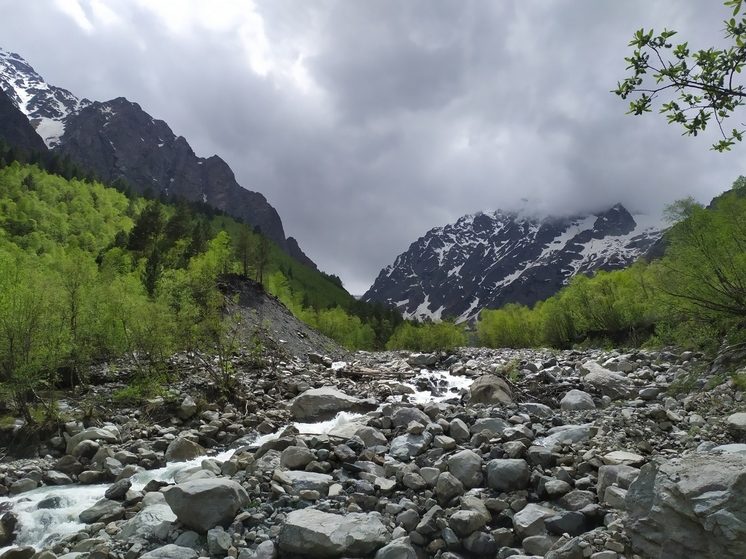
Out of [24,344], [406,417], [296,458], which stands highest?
[24,344]

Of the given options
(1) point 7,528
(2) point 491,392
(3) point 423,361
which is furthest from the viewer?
(3) point 423,361

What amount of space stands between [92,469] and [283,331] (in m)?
29.8

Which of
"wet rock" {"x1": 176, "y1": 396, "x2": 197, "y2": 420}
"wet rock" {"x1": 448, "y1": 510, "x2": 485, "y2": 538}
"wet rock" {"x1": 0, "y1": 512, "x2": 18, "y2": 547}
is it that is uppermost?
"wet rock" {"x1": 176, "y1": 396, "x2": 197, "y2": 420}

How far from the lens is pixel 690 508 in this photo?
565 cm

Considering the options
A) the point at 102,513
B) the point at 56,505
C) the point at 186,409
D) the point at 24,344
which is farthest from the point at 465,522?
the point at 24,344

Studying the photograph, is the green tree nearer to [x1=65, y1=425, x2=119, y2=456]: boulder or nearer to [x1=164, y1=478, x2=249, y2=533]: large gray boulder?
[x1=65, y1=425, x2=119, y2=456]: boulder

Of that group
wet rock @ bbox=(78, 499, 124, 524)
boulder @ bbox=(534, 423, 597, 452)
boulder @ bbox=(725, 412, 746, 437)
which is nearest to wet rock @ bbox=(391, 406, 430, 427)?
boulder @ bbox=(534, 423, 597, 452)

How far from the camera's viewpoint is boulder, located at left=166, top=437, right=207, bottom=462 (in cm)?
1307

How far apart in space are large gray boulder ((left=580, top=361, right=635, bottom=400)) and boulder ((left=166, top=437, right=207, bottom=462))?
15.2 metres

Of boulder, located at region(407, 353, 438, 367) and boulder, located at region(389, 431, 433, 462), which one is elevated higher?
boulder, located at region(407, 353, 438, 367)

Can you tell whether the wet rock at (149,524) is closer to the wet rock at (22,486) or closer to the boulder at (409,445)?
the wet rock at (22,486)

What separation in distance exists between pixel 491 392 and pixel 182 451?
1132cm

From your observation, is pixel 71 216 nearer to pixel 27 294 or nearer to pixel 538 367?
pixel 27 294

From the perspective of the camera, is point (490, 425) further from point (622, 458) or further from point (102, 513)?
point (102, 513)
